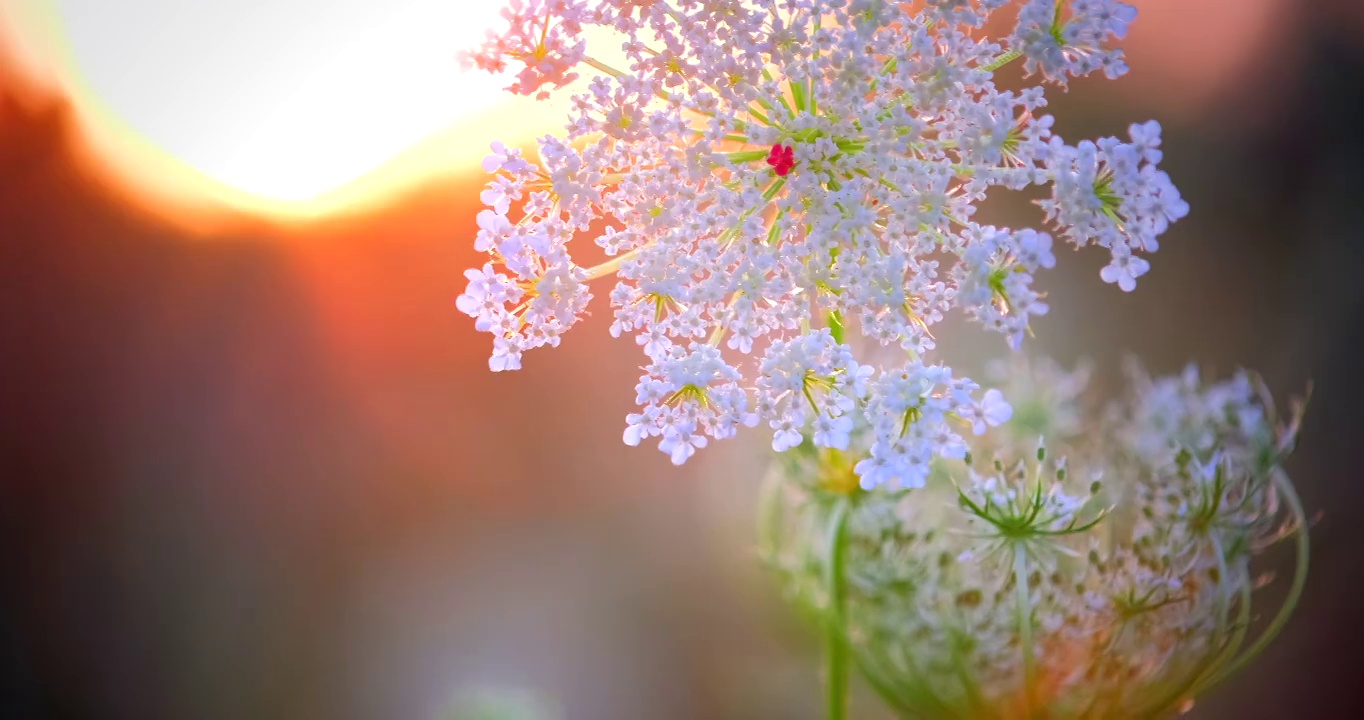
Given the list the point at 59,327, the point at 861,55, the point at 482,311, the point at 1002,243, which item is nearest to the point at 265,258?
the point at 59,327

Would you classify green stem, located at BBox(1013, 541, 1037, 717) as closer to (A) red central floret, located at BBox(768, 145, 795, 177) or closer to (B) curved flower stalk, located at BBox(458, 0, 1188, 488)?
(B) curved flower stalk, located at BBox(458, 0, 1188, 488)

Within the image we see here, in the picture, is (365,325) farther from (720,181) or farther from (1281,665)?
(1281,665)

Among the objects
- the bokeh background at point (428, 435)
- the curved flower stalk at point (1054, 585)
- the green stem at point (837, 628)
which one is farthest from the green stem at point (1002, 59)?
the bokeh background at point (428, 435)

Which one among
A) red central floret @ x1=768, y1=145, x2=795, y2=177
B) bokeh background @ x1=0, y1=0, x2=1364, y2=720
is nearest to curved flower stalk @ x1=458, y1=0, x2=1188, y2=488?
red central floret @ x1=768, y1=145, x2=795, y2=177

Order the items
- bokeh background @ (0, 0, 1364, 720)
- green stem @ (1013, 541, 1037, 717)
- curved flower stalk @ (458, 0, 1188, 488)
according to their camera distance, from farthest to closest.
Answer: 1. bokeh background @ (0, 0, 1364, 720)
2. green stem @ (1013, 541, 1037, 717)
3. curved flower stalk @ (458, 0, 1188, 488)

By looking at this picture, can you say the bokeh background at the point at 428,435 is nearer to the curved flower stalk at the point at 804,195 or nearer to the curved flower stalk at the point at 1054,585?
the curved flower stalk at the point at 1054,585

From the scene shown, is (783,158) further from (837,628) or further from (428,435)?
(428,435)
